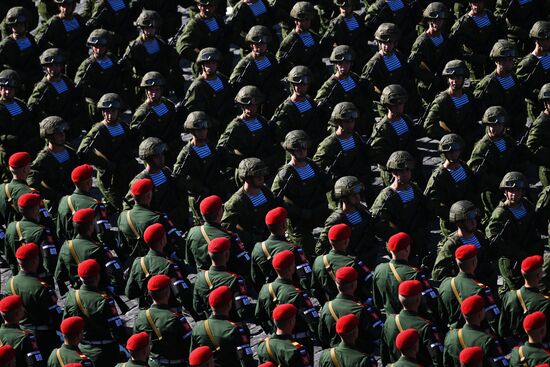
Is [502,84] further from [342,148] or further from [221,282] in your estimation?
[221,282]

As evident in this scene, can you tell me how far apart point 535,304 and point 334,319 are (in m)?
2.64

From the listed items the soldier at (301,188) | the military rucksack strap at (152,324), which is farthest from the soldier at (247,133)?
the military rucksack strap at (152,324)

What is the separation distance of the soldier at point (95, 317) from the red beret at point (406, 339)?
400 cm

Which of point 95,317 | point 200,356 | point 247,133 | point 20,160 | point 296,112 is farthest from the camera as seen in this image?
point 296,112

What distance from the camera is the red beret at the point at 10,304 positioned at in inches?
812

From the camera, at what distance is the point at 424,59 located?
27.9 meters

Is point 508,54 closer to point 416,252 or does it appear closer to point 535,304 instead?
point 416,252

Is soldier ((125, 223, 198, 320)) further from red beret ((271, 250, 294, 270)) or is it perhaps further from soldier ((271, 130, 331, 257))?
soldier ((271, 130, 331, 257))

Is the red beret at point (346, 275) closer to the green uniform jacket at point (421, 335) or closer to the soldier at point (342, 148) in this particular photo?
the green uniform jacket at point (421, 335)

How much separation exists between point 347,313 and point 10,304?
4412 millimetres

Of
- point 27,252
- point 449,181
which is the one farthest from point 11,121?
point 449,181

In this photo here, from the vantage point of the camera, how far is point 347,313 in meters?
20.6

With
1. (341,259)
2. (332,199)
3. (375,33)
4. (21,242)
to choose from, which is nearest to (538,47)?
(375,33)

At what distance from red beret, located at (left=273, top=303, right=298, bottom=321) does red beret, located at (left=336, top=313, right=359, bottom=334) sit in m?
0.64
